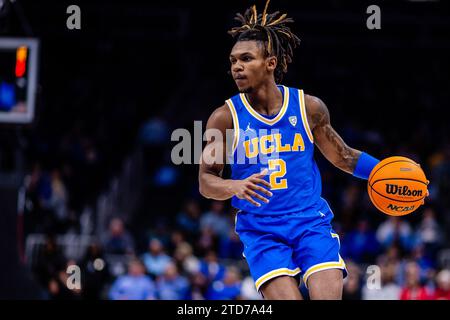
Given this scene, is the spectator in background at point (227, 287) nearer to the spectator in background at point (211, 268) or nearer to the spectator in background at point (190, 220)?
the spectator in background at point (211, 268)

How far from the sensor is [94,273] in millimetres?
11281

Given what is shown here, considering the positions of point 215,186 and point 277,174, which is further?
point 277,174

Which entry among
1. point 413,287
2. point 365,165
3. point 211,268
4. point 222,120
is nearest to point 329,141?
point 365,165

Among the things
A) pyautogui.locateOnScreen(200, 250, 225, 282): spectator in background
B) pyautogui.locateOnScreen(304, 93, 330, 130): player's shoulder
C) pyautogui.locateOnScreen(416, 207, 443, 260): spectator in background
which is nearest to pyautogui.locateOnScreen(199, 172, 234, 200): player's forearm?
pyautogui.locateOnScreen(304, 93, 330, 130): player's shoulder

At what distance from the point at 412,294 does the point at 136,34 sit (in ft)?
32.9

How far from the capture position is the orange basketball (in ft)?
19.2

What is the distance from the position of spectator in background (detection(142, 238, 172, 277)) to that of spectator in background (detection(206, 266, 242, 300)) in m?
0.83

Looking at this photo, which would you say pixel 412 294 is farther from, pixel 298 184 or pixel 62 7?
pixel 62 7

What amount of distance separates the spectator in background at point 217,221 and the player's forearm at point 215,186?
8008 millimetres

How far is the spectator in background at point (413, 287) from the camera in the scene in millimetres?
10875

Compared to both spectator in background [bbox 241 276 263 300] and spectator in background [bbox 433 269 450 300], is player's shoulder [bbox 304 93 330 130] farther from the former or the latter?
spectator in background [bbox 241 276 263 300]

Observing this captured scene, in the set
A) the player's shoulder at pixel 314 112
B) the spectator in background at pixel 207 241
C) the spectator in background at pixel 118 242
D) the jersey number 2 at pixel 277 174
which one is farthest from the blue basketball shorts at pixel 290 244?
the spectator in background at pixel 118 242

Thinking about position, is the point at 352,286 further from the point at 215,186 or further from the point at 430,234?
the point at 215,186

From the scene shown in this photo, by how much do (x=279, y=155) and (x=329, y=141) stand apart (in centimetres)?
45
